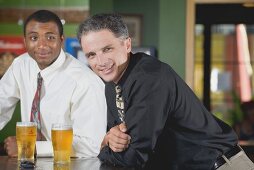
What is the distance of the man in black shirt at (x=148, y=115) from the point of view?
87.7 inches

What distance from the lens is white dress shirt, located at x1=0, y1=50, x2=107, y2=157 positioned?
2855mm

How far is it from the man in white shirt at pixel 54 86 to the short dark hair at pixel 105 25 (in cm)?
62

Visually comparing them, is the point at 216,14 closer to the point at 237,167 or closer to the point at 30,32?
the point at 30,32

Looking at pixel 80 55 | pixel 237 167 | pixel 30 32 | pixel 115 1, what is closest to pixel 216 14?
pixel 115 1

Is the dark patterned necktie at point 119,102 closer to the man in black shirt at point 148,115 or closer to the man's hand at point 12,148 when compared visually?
the man in black shirt at point 148,115

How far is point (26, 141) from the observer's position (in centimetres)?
250

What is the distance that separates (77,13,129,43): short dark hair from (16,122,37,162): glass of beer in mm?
439

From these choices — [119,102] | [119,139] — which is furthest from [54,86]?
[119,139]

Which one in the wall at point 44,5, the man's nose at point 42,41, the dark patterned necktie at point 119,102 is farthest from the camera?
the wall at point 44,5

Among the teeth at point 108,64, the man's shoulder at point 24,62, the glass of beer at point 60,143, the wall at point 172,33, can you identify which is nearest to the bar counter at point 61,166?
A: the glass of beer at point 60,143

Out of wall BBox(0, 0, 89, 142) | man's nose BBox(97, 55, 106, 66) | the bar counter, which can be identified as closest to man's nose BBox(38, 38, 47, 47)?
the bar counter

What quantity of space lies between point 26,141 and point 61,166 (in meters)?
0.23

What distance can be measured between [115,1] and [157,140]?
444 centimetres

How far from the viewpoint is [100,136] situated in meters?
2.86
